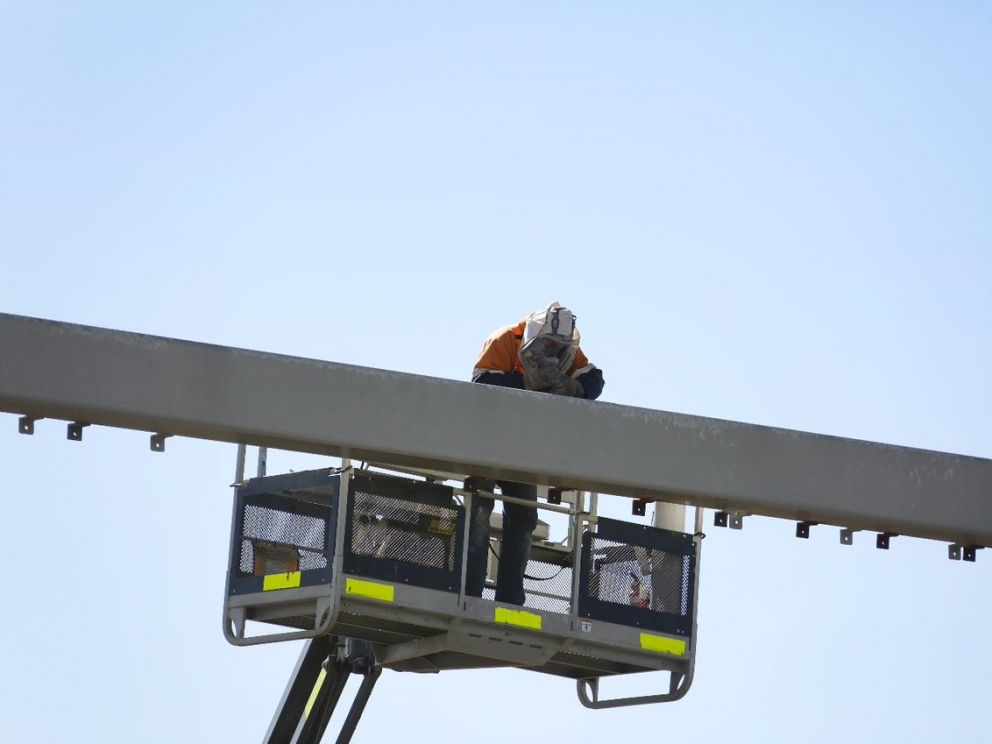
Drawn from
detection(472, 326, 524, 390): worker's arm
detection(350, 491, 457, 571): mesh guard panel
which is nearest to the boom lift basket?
detection(350, 491, 457, 571): mesh guard panel

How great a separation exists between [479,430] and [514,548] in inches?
119

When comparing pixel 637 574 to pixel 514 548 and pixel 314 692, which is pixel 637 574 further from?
pixel 314 692

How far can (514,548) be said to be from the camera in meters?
11.9

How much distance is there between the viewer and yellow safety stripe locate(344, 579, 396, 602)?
11.2 meters

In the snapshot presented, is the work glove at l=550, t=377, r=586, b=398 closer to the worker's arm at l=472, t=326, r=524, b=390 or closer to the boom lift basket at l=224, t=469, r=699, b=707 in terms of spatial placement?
the worker's arm at l=472, t=326, r=524, b=390

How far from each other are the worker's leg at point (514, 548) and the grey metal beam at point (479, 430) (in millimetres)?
2437

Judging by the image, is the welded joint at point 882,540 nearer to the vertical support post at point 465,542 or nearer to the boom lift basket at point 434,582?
the boom lift basket at point 434,582

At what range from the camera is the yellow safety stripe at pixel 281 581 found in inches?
456

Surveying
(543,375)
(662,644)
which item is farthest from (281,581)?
(662,644)

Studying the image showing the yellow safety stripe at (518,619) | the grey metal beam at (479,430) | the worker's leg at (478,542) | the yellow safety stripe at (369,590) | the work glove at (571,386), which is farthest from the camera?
the yellow safety stripe at (518,619)

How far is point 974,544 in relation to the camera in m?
10.1

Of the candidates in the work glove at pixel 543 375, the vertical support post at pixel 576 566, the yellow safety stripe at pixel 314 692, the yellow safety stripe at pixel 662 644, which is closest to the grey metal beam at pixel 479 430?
the work glove at pixel 543 375

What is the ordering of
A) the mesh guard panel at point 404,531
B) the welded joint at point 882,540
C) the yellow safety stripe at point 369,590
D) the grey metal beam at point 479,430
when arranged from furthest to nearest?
the mesh guard panel at point 404,531
the yellow safety stripe at point 369,590
the welded joint at point 882,540
the grey metal beam at point 479,430

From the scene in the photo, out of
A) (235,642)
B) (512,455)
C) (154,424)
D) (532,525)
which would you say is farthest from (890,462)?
(235,642)
